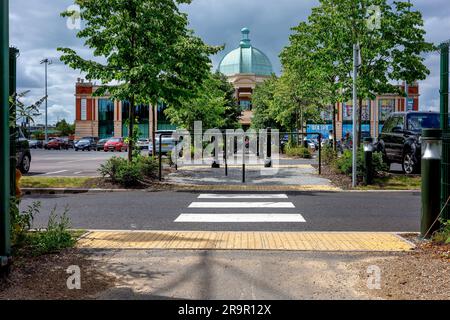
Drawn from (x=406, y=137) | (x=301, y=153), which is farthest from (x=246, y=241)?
(x=301, y=153)

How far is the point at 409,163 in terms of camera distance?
637 inches

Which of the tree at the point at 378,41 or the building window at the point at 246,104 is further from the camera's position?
the building window at the point at 246,104

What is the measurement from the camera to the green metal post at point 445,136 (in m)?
6.59

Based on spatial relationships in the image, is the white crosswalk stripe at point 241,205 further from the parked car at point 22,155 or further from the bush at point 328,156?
the parked car at point 22,155

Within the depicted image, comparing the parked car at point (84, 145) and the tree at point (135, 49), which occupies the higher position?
the tree at point (135, 49)

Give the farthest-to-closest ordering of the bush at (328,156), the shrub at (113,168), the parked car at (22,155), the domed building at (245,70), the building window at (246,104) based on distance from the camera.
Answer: the building window at (246,104) < the domed building at (245,70) < the bush at (328,156) < the parked car at (22,155) < the shrub at (113,168)

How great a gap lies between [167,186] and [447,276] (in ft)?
32.4

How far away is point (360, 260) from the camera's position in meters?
5.84

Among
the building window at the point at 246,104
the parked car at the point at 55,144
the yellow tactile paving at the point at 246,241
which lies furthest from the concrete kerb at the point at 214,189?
the building window at the point at 246,104

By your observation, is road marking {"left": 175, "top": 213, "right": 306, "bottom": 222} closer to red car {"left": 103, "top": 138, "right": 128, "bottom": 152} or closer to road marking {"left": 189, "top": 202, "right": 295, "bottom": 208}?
road marking {"left": 189, "top": 202, "right": 295, "bottom": 208}

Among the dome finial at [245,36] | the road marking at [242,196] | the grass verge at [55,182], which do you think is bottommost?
the road marking at [242,196]

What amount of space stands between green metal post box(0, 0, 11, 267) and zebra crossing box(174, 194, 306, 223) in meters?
4.03
